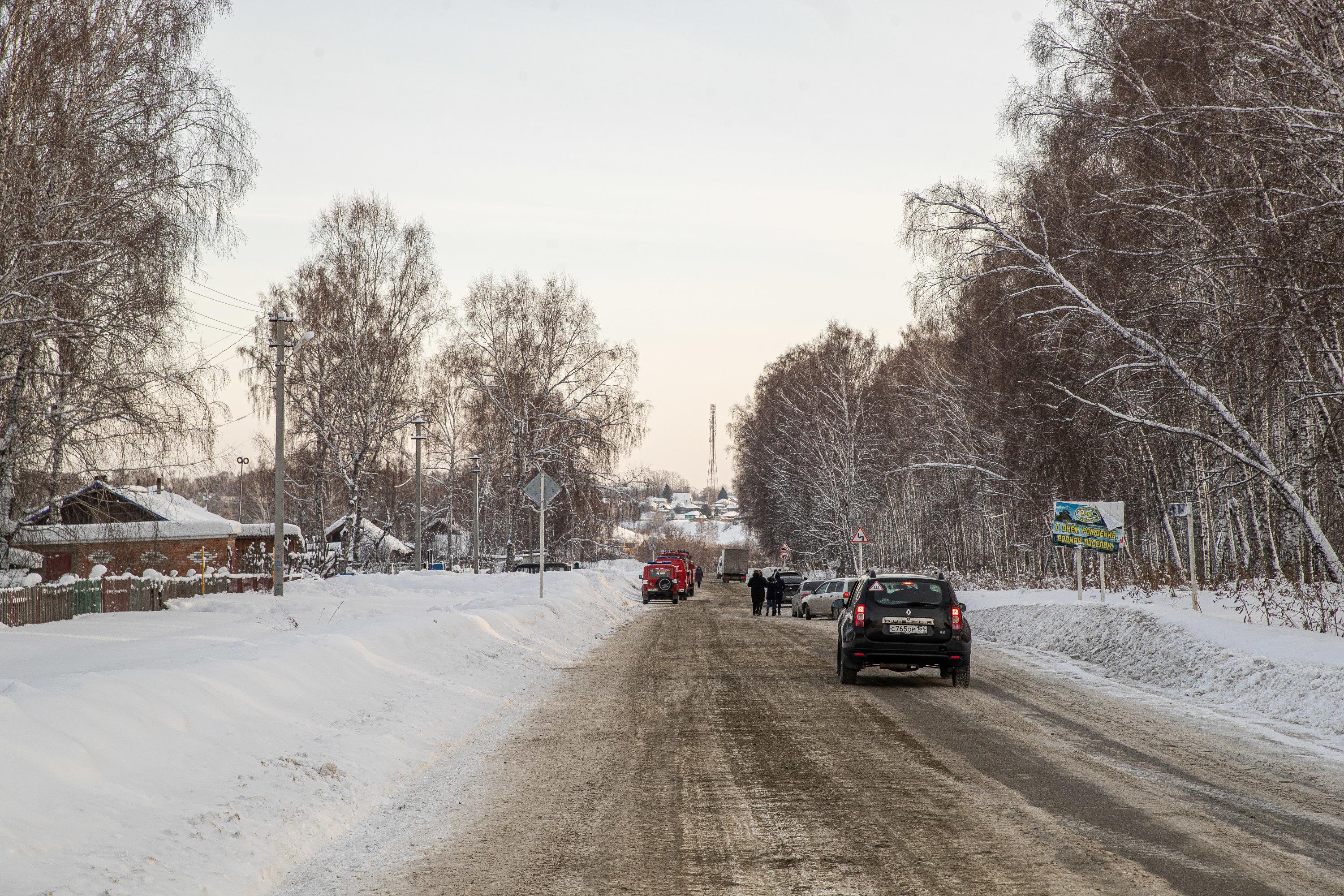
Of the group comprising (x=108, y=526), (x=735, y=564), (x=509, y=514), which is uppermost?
(x=509, y=514)

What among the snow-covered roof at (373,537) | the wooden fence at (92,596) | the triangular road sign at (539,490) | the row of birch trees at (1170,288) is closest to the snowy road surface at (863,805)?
the row of birch trees at (1170,288)

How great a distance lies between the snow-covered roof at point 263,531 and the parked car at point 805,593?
29.4 metres

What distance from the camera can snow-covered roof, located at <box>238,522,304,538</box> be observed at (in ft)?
193

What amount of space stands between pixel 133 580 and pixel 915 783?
23.0 meters

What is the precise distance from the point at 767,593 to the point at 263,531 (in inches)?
1439

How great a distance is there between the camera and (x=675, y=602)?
1833 inches

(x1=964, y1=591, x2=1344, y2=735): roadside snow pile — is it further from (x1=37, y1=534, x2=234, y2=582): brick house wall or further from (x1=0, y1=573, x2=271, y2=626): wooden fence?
(x1=37, y1=534, x2=234, y2=582): brick house wall

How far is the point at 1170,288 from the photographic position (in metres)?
21.2

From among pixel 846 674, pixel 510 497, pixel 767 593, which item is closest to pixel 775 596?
pixel 767 593

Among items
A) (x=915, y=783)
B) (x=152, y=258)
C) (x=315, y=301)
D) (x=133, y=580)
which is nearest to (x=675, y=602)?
(x=315, y=301)

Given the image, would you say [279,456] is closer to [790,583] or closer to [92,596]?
[92,596]

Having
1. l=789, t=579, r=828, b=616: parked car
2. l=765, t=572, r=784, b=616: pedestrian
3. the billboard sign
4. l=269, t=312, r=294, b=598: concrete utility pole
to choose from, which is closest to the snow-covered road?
the billboard sign

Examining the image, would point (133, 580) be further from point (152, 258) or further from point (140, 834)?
point (140, 834)

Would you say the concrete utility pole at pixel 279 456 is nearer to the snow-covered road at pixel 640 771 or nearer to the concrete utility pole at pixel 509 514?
the snow-covered road at pixel 640 771
